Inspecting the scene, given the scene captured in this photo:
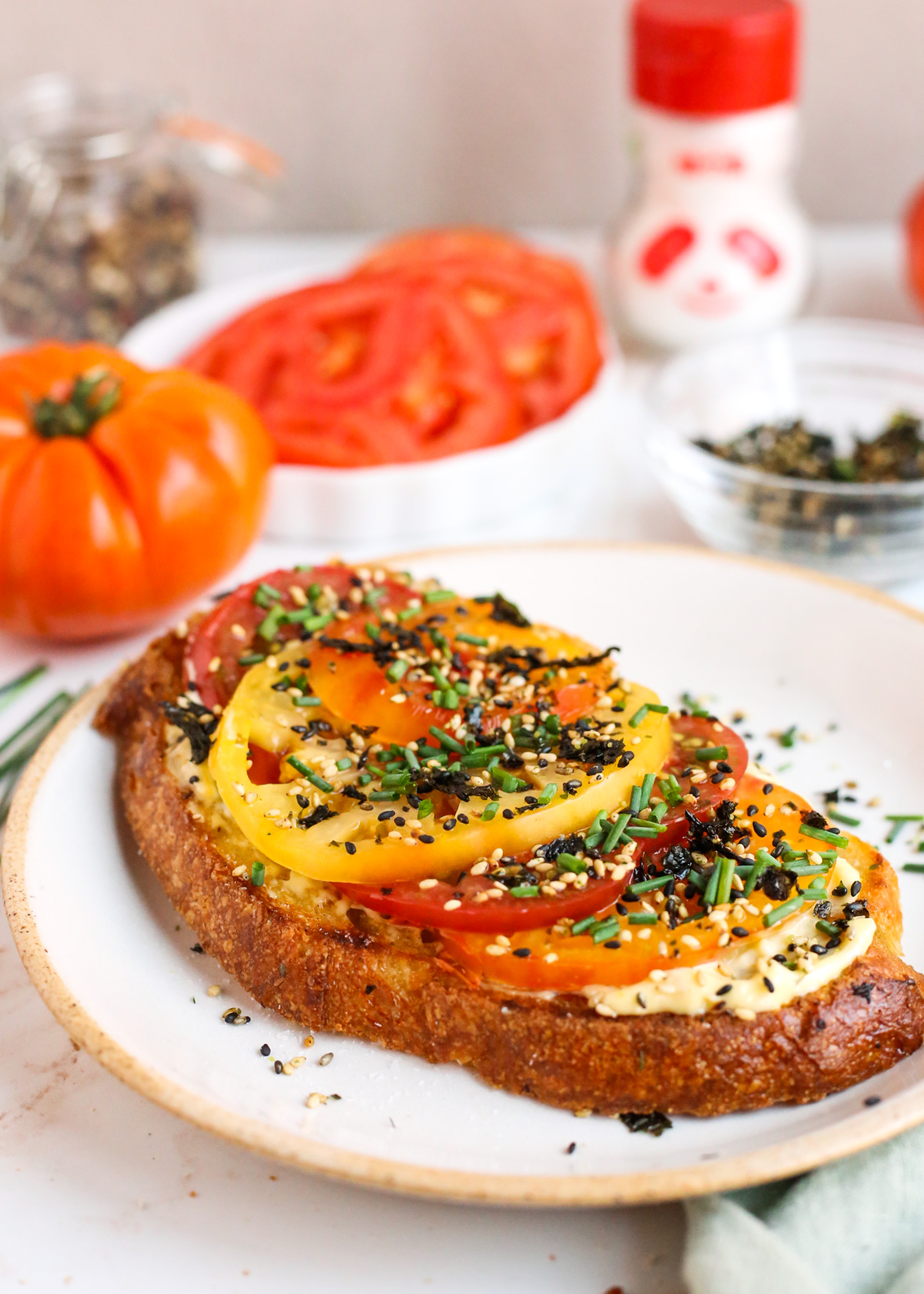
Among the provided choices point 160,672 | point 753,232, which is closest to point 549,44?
point 753,232

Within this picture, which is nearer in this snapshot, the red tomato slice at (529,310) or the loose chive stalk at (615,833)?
the loose chive stalk at (615,833)

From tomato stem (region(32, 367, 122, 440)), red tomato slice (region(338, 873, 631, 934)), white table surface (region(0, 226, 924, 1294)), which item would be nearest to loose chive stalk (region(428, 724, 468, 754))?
red tomato slice (region(338, 873, 631, 934))

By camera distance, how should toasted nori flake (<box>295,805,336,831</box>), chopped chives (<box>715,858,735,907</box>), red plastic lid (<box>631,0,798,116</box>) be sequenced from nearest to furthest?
chopped chives (<box>715,858,735,907</box>) < toasted nori flake (<box>295,805,336,831</box>) < red plastic lid (<box>631,0,798,116</box>)

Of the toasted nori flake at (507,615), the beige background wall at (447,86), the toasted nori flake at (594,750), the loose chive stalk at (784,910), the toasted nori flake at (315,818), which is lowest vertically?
the loose chive stalk at (784,910)

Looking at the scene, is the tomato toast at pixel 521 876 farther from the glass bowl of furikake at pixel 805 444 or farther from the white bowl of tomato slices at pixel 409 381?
the white bowl of tomato slices at pixel 409 381

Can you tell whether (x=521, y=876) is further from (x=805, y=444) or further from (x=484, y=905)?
(x=805, y=444)

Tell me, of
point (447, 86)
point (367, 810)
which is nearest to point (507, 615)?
point (367, 810)

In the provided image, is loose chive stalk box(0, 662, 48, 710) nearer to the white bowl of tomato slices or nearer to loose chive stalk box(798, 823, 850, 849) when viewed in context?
the white bowl of tomato slices

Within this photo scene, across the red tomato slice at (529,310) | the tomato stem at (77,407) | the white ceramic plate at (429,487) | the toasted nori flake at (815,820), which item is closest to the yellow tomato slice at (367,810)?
the toasted nori flake at (815,820)
